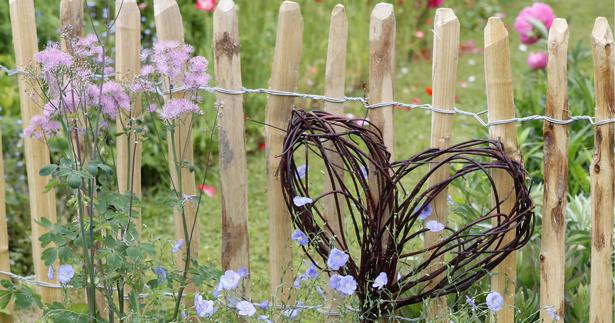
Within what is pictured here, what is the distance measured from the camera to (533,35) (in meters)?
4.23

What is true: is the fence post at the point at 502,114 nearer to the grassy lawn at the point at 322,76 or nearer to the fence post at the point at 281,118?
the fence post at the point at 281,118

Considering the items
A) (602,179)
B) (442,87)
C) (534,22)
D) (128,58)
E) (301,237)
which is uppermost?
(534,22)

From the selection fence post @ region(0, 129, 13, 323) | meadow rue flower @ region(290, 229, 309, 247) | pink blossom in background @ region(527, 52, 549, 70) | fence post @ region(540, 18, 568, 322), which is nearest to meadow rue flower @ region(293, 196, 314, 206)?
meadow rue flower @ region(290, 229, 309, 247)

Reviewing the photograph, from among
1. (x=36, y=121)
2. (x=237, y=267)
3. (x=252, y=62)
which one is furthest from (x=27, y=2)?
(x=252, y=62)

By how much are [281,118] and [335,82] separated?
7.2 inches

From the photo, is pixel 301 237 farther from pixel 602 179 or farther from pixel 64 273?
pixel 602 179

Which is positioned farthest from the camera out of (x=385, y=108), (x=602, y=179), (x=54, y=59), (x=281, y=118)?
(x=281, y=118)

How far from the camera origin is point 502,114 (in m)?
2.31

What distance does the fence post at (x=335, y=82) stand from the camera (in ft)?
7.80

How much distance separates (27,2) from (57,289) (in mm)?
862

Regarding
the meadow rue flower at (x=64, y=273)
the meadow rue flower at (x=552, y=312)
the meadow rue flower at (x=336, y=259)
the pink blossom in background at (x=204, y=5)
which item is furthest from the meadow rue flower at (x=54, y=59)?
the pink blossom in background at (x=204, y=5)

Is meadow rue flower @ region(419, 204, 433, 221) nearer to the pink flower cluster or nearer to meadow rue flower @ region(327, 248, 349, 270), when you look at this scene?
meadow rue flower @ region(327, 248, 349, 270)

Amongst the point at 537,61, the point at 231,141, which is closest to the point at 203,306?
the point at 231,141

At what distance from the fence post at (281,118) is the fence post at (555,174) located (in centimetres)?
65
